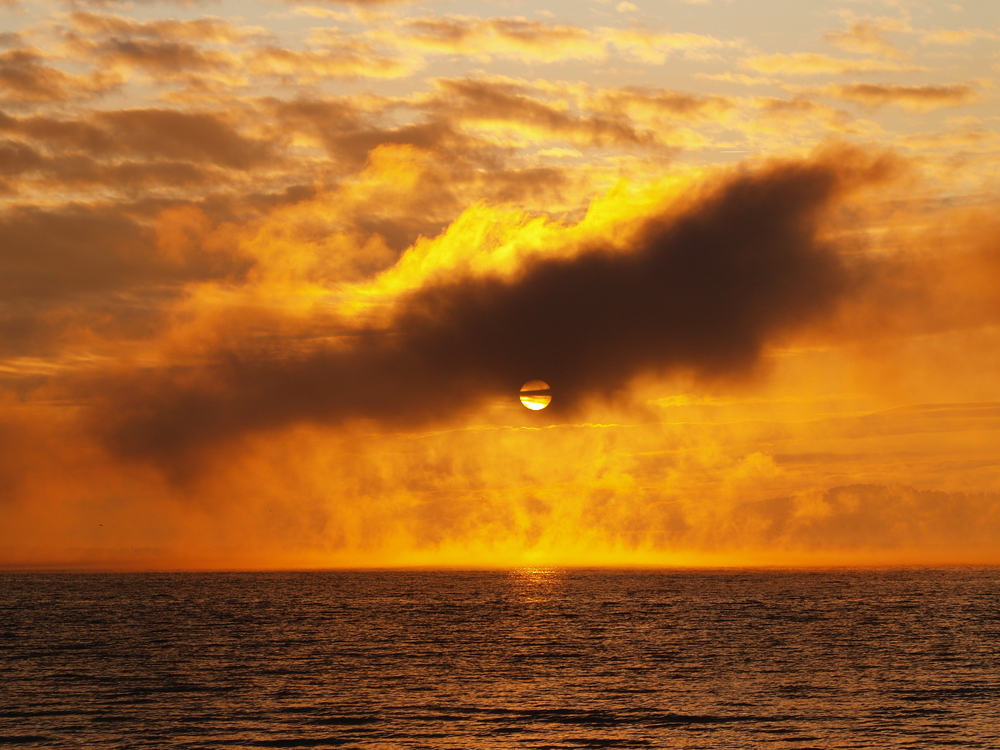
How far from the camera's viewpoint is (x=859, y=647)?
91.1m

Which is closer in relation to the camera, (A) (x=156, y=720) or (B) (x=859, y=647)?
(A) (x=156, y=720)

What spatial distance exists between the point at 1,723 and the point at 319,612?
332ft

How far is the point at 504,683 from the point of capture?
67.2m

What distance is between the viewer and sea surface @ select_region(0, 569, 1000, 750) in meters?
49.1

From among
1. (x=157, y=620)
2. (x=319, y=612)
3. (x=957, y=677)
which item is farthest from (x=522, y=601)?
(x=957, y=677)

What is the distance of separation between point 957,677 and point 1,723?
68354mm

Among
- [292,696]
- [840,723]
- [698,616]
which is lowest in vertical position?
[840,723]

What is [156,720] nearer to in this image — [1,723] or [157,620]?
[1,723]

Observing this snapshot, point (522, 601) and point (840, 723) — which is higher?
point (522, 601)

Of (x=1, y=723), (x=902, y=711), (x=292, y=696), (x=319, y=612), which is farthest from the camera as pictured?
(x=319, y=612)

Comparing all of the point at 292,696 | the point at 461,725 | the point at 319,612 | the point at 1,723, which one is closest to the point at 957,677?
the point at 461,725

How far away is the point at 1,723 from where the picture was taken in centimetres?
5119

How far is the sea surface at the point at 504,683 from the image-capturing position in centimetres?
4909

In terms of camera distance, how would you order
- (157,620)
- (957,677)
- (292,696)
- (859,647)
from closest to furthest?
(292,696) < (957,677) < (859,647) < (157,620)
